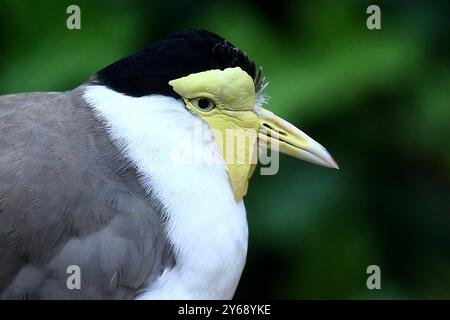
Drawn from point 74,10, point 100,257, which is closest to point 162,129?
point 100,257

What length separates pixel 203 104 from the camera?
2.75m

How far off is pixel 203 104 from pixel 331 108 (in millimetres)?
1309

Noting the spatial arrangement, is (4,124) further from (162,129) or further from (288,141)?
(288,141)

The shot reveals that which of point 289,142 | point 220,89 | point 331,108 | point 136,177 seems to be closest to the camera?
point 136,177

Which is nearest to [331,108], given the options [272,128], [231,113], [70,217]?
[272,128]

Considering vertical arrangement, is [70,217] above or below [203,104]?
below

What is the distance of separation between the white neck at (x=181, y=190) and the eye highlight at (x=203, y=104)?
4 cm

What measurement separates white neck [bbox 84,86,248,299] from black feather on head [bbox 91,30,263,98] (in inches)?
1.4

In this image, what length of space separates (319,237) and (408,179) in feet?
1.89

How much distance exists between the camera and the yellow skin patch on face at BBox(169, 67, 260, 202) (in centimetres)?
268

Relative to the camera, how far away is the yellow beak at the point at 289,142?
285cm

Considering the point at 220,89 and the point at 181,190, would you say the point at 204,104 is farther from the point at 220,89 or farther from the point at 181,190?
the point at 181,190

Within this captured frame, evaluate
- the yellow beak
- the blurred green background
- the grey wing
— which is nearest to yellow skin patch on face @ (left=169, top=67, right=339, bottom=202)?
the yellow beak

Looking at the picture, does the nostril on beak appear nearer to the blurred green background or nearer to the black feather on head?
the black feather on head
